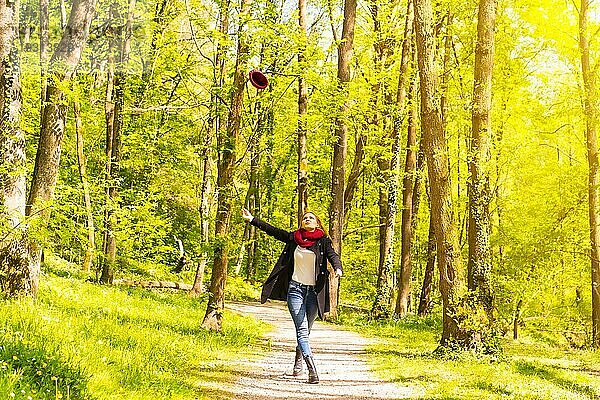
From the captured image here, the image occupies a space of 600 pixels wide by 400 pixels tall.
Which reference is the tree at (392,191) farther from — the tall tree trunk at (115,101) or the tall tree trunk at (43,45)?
the tall tree trunk at (43,45)

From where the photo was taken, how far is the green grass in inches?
237

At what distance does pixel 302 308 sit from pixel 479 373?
11.7 ft

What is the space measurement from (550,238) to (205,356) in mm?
12081

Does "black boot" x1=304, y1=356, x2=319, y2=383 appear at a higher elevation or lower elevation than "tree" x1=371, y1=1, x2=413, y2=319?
lower

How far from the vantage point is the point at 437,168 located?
13.3 m

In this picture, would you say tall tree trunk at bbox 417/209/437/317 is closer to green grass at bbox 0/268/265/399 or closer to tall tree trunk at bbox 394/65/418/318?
tall tree trunk at bbox 394/65/418/318

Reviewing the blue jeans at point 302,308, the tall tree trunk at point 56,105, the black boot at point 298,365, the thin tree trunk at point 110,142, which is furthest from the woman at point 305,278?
the thin tree trunk at point 110,142

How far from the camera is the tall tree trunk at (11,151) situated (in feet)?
31.5

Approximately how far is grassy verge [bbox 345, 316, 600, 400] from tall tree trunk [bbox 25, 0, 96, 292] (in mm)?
6399

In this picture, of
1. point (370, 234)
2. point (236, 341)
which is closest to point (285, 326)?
point (236, 341)

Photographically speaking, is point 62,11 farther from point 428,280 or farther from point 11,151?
point 428,280

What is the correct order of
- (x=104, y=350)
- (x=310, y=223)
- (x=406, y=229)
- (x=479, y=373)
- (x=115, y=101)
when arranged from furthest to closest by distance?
(x=406, y=229)
(x=115, y=101)
(x=479, y=373)
(x=310, y=223)
(x=104, y=350)

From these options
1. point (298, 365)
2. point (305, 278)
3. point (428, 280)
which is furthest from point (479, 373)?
point (428, 280)

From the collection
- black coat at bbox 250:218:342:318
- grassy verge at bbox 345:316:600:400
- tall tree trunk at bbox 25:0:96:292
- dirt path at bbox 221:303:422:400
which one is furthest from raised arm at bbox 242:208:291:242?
tall tree trunk at bbox 25:0:96:292
